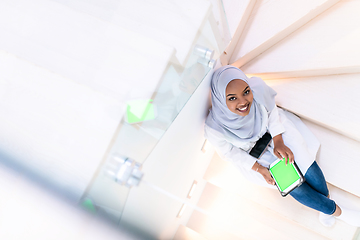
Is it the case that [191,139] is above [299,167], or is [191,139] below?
below

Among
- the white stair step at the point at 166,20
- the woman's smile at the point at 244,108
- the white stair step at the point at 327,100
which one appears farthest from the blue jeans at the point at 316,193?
the white stair step at the point at 166,20

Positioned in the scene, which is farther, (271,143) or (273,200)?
(273,200)

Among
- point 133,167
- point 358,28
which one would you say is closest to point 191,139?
point 133,167

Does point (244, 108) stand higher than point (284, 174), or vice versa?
point (244, 108)

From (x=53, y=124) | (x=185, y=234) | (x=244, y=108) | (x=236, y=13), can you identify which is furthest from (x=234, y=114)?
(x=53, y=124)

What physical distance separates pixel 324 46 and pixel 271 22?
1.38ft

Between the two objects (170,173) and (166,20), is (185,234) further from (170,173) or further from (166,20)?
(166,20)

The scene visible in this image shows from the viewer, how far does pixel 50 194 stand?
52cm

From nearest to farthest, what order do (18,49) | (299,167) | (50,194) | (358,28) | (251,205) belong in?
(50,194) → (18,49) → (358,28) → (299,167) → (251,205)

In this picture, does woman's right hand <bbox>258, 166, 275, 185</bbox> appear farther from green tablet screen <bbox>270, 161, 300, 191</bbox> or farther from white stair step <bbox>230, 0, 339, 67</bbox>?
white stair step <bbox>230, 0, 339, 67</bbox>

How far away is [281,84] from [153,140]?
1.50 meters

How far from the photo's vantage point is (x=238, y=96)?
143 cm

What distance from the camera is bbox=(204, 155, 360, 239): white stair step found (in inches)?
71.5

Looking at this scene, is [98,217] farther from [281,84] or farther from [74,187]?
[281,84]
